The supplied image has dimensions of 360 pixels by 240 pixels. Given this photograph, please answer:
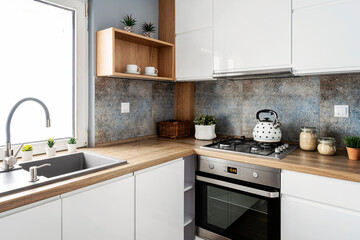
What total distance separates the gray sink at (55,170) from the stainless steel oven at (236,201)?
0.74 m

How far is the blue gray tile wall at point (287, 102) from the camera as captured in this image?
6.26ft

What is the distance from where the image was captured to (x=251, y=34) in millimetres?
1946

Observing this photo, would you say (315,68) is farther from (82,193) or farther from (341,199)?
(82,193)

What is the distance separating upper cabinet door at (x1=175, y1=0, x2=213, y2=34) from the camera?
2191mm

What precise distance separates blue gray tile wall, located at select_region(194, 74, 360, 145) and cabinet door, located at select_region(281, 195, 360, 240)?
74cm

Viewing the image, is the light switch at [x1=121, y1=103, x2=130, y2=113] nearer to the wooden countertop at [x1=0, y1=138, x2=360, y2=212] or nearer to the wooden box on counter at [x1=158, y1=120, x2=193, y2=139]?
the wooden countertop at [x1=0, y1=138, x2=360, y2=212]

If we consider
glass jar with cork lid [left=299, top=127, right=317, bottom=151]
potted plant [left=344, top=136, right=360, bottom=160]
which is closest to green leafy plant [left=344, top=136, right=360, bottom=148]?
potted plant [left=344, top=136, right=360, bottom=160]

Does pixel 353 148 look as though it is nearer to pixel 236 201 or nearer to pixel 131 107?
pixel 236 201

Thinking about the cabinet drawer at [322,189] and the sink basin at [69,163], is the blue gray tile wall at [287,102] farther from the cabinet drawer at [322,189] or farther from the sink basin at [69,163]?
the sink basin at [69,163]

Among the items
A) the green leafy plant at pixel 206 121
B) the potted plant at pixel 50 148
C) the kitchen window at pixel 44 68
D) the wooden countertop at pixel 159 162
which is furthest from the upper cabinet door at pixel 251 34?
the potted plant at pixel 50 148

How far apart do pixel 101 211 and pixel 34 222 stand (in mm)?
333

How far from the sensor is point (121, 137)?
2236 mm

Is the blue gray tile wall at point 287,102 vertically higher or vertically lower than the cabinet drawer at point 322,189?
higher

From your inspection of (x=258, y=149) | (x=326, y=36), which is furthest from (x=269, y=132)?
(x=326, y=36)
